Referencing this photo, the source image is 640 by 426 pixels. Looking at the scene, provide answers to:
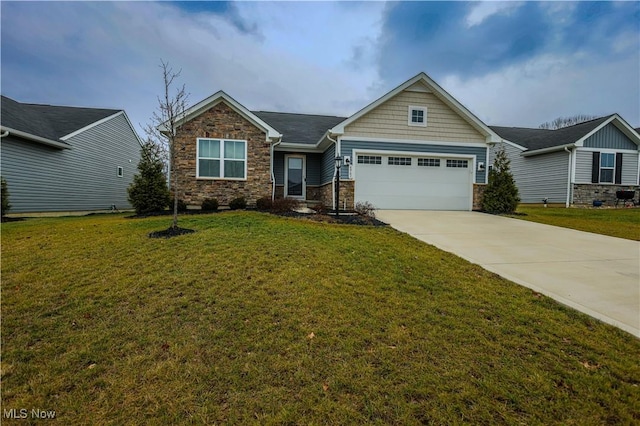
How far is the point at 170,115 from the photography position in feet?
23.5

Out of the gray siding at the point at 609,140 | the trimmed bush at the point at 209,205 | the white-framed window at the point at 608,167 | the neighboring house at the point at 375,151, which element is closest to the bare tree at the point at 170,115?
the neighboring house at the point at 375,151

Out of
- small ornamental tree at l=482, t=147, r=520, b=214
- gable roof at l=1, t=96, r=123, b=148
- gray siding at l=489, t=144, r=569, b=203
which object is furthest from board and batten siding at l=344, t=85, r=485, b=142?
gable roof at l=1, t=96, r=123, b=148

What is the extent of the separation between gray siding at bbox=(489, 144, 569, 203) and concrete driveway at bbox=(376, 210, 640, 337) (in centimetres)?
904

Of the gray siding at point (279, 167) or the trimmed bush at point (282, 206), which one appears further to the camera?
the gray siding at point (279, 167)

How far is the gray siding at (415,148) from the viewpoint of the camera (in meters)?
12.8

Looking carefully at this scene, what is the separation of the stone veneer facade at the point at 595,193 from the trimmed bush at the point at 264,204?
16940 mm

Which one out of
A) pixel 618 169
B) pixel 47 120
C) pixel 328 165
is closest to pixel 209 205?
pixel 328 165

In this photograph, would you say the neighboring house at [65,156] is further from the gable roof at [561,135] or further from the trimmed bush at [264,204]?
the gable roof at [561,135]

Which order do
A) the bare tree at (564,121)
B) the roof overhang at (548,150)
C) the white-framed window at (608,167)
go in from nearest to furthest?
the roof overhang at (548,150) < the white-framed window at (608,167) < the bare tree at (564,121)

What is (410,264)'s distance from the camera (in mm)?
5094

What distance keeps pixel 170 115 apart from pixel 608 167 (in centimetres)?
2230

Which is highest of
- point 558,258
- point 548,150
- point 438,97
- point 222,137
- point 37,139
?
point 438,97

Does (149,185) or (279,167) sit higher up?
(279,167)

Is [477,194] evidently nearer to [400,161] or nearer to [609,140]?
[400,161]
